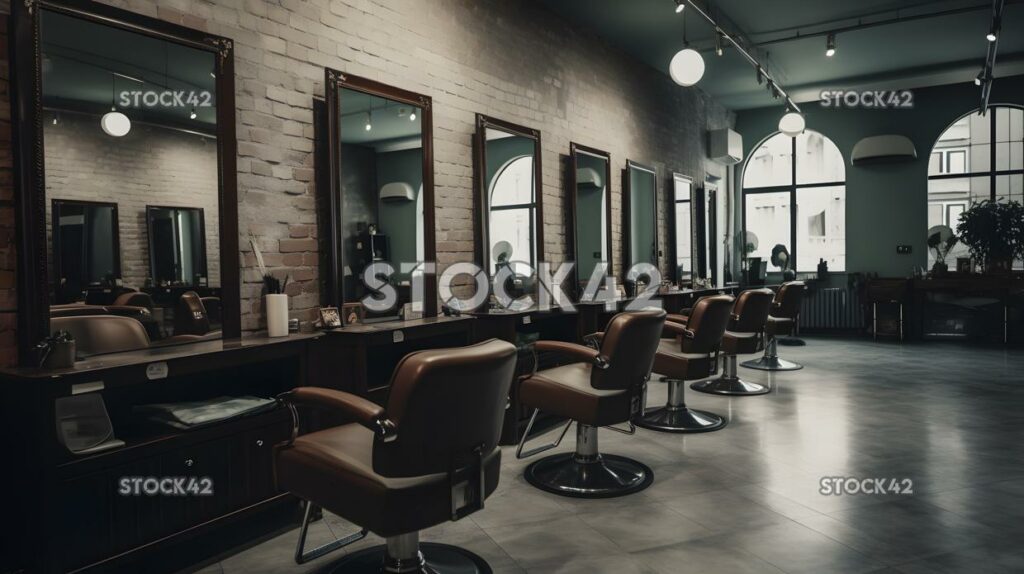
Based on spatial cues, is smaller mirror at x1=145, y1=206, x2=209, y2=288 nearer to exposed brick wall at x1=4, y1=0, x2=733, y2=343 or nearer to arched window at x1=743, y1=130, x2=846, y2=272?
Result: exposed brick wall at x1=4, y1=0, x2=733, y2=343

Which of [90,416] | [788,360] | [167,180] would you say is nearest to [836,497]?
[90,416]

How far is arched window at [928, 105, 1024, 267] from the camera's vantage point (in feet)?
26.0

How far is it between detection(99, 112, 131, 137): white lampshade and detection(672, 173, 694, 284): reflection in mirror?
559 centimetres

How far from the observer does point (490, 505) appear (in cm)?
270

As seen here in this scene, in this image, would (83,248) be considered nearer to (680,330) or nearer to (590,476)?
(590,476)

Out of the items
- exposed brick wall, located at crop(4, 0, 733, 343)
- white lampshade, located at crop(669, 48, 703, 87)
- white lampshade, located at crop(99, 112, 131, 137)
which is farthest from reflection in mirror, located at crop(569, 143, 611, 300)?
white lampshade, located at crop(99, 112, 131, 137)

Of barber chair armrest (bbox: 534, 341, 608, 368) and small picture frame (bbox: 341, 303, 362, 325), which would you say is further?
small picture frame (bbox: 341, 303, 362, 325)

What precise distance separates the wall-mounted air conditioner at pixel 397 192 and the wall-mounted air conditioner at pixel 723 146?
5.62m

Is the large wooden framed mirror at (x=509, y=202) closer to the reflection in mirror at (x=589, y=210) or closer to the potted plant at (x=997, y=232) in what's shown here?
the reflection in mirror at (x=589, y=210)

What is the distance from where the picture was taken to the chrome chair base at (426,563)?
2.02 metres

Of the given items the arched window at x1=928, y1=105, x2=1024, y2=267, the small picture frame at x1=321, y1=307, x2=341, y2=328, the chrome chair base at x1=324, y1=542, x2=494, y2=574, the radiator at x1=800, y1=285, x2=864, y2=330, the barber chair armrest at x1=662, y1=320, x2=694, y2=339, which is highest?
the arched window at x1=928, y1=105, x2=1024, y2=267

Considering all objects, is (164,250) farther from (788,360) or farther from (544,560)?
(788,360)

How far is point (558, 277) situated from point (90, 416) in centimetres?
346

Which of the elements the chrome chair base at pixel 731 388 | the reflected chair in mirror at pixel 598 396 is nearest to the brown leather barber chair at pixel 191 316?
the reflected chair in mirror at pixel 598 396
